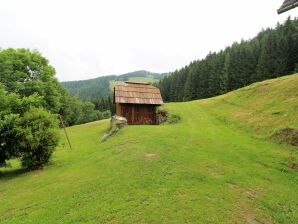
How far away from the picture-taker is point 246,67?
3073 inches

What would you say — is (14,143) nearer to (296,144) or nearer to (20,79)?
(296,144)

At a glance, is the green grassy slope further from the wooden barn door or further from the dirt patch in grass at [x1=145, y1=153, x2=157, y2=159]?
the wooden barn door

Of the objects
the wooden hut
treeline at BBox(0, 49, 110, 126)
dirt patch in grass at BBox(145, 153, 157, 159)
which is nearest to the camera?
dirt patch in grass at BBox(145, 153, 157, 159)

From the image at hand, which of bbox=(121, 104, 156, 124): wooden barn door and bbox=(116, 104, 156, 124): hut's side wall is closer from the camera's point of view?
bbox=(116, 104, 156, 124): hut's side wall

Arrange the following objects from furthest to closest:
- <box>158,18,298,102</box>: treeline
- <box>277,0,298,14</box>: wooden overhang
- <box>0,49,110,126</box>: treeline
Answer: <box>158,18,298,102</box>: treeline, <box>0,49,110,126</box>: treeline, <box>277,0,298,14</box>: wooden overhang

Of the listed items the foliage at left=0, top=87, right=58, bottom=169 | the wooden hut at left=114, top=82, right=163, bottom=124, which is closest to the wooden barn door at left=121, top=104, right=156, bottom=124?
the wooden hut at left=114, top=82, right=163, bottom=124

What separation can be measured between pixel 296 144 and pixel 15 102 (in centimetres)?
2082

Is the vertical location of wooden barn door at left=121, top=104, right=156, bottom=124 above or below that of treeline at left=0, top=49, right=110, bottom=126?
below

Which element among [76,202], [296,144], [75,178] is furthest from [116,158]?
[296,144]

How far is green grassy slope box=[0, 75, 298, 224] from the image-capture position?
977 cm

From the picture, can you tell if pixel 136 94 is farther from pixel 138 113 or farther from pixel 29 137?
pixel 29 137

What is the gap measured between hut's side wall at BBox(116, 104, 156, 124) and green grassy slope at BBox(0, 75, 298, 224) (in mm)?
13310

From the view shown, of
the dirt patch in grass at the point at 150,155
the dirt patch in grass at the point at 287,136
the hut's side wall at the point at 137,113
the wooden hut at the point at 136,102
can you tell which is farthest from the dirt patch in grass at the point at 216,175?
the hut's side wall at the point at 137,113

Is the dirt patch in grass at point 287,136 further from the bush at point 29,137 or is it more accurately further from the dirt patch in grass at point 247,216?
the bush at point 29,137
